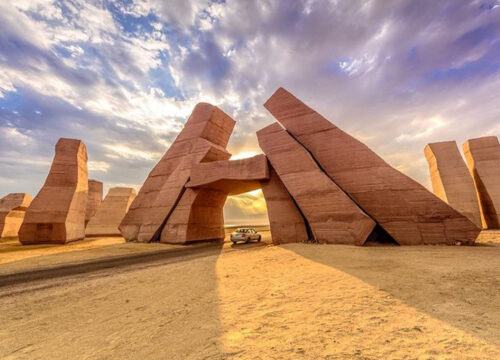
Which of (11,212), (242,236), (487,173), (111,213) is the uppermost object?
(487,173)

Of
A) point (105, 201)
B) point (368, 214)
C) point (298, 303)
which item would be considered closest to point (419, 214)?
point (368, 214)

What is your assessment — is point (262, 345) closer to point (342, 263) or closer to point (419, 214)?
point (342, 263)

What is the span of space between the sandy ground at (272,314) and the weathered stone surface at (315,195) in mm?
4314

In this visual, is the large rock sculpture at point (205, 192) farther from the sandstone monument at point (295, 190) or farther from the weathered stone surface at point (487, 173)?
the weathered stone surface at point (487, 173)

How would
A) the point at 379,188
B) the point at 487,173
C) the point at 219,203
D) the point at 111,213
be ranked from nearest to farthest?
1. the point at 379,188
2. the point at 219,203
3. the point at 487,173
4. the point at 111,213

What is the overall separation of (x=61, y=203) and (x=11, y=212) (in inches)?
785

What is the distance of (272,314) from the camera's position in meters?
3.99

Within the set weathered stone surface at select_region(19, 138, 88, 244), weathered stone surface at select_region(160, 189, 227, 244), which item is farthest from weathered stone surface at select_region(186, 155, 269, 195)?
weathered stone surface at select_region(19, 138, 88, 244)

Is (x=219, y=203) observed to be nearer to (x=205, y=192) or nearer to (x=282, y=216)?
(x=205, y=192)

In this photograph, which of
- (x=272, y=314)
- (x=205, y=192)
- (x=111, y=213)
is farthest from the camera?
(x=111, y=213)

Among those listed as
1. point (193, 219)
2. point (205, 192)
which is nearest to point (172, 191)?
point (205, 192)

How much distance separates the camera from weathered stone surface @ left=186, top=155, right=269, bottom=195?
1578 centimetres

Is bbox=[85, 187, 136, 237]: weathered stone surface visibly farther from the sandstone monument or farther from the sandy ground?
the sandy ground

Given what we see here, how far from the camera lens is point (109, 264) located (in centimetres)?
1028
